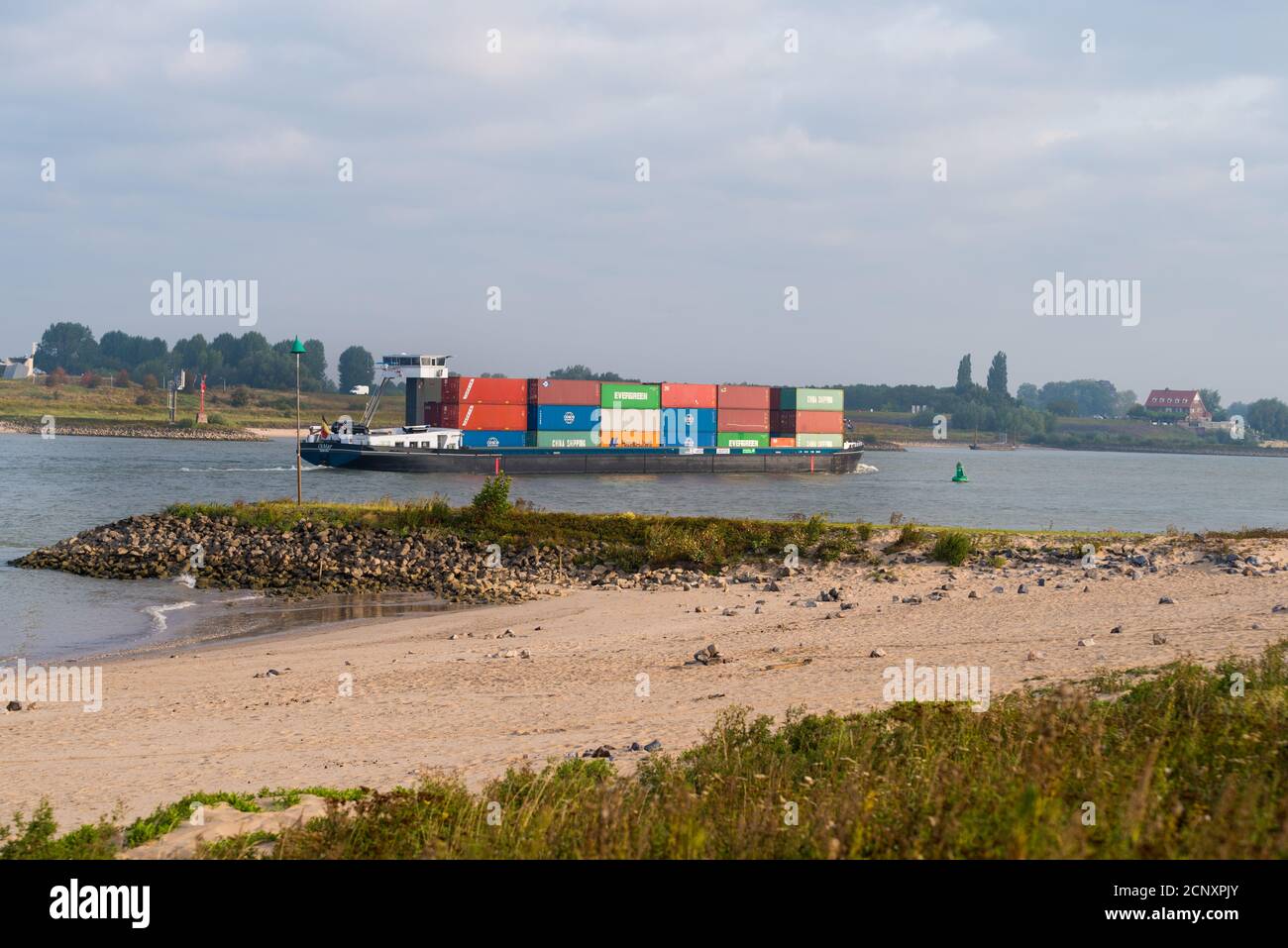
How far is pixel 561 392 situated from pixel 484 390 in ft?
17.3

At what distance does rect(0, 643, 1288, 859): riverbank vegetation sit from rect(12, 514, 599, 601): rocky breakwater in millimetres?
15029

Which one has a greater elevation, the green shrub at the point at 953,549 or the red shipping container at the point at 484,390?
the red shipping container at the point at 484,390

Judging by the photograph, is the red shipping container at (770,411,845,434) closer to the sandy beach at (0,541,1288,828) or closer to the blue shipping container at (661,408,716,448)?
the blue shipping container at (661,408,716,448)

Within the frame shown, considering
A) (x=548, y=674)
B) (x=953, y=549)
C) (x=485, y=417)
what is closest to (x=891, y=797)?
(x=548, y=674)

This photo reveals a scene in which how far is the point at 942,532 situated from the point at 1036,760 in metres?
19.3

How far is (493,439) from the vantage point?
70250 millimetres

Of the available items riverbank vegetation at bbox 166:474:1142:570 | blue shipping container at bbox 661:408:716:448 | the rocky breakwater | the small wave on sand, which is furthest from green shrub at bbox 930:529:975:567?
blue shipping container at bbox 661:408:716:448

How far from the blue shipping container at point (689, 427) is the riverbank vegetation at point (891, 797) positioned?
6714 cm

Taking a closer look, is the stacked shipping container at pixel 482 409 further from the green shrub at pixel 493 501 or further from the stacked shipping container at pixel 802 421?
the green shrub at pixel 493 501

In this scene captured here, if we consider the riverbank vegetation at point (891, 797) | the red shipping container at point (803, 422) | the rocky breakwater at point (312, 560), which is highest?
the red shipping container at point (803, 422)

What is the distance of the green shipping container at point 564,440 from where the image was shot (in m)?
70.9

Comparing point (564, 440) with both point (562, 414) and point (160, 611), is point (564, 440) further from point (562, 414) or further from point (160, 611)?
point (160, 611)

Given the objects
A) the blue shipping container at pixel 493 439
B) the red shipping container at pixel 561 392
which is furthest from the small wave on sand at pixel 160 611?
the red shipping container at pixel 561 392
